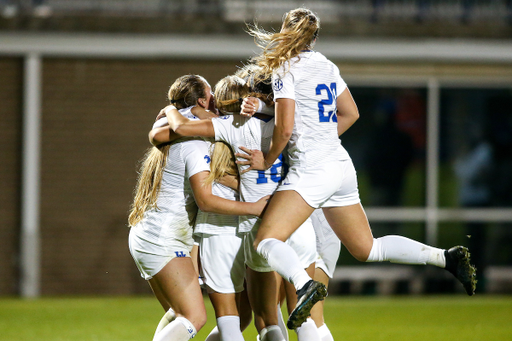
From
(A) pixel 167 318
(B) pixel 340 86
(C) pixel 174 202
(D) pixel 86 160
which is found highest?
(B) pixel 340 86

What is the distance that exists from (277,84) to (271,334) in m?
1.41

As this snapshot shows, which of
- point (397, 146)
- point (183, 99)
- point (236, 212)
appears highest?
point (183, 99)

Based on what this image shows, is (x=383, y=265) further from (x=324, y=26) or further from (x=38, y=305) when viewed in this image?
(x=38, y=305)

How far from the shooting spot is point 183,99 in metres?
4.32

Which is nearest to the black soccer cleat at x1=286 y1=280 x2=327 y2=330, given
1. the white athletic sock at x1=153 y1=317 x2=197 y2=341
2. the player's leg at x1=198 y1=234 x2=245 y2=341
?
the player's leg at x1=198 y1=234 x2=245 y2=341

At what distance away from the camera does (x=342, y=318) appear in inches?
319

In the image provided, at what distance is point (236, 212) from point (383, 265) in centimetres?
711

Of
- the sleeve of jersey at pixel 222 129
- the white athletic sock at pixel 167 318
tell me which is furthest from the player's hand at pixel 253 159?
the white athletic sock at pixel 167 318

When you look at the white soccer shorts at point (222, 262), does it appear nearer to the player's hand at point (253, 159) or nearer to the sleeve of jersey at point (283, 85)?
the player's hand at point (253, 159)

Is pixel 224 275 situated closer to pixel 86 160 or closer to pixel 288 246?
pixel 288 246

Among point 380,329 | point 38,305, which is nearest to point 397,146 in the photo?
point 380,329

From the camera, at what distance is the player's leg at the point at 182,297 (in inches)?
157

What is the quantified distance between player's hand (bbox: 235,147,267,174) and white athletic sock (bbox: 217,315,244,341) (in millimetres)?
843

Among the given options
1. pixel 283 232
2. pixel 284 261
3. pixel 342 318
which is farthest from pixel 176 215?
pixel 342 318
